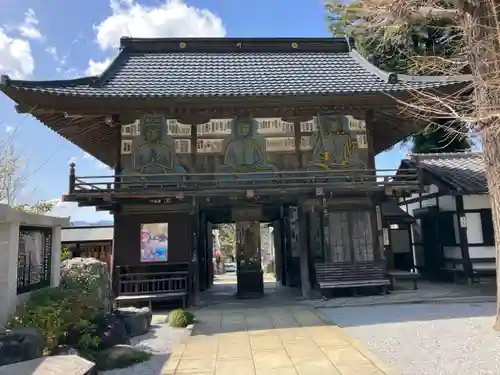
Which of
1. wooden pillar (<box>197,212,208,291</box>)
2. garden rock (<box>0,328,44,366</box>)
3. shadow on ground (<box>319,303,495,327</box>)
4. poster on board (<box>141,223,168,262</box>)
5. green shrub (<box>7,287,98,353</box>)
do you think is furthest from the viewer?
wooden pillar (<box>197,212,208,291</box>)

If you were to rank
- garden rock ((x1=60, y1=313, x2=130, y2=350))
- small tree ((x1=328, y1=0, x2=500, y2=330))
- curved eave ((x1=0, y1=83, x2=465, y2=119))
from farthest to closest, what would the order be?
curved eave ((x1=0, y1=83, x2=465, y2=119)) < garden rock ((x1=60, y1=313, x2=130, y2=350)) < small tree ((x1=328, y1=0, x2=500, y2=330))

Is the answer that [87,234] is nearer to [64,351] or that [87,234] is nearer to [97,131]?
[97,131]

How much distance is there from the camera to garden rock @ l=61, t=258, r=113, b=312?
7.83 meters

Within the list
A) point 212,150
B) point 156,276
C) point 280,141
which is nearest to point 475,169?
point 280,141

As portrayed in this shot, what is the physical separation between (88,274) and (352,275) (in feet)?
24.3

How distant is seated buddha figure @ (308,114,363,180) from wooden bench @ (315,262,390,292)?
307 centimetres

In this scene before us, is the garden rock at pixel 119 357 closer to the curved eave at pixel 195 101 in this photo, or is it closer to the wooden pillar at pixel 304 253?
the wooden pillar at pixel 304 253

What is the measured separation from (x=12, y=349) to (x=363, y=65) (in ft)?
42.8

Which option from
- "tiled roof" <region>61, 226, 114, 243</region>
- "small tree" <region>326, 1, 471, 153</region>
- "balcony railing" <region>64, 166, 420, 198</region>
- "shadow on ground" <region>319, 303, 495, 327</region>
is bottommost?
"shadow on ground" <region>319, 303, 495, 327</region>

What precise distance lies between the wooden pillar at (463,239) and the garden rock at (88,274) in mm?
11553

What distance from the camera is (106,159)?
16375mm

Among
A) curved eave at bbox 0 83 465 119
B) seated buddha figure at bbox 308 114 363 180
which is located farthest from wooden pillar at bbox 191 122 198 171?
seated buddha figure at bbox 308 114 363 180

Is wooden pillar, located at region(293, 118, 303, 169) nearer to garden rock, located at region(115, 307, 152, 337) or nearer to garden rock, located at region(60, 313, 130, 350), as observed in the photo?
garden rock, located at region(115, 307, 152, 337)

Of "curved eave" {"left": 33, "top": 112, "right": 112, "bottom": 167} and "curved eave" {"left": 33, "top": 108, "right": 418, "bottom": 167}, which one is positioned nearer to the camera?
"curved eave" {"left": 33, "top": 112, "right": 112, "bottom": 167}
